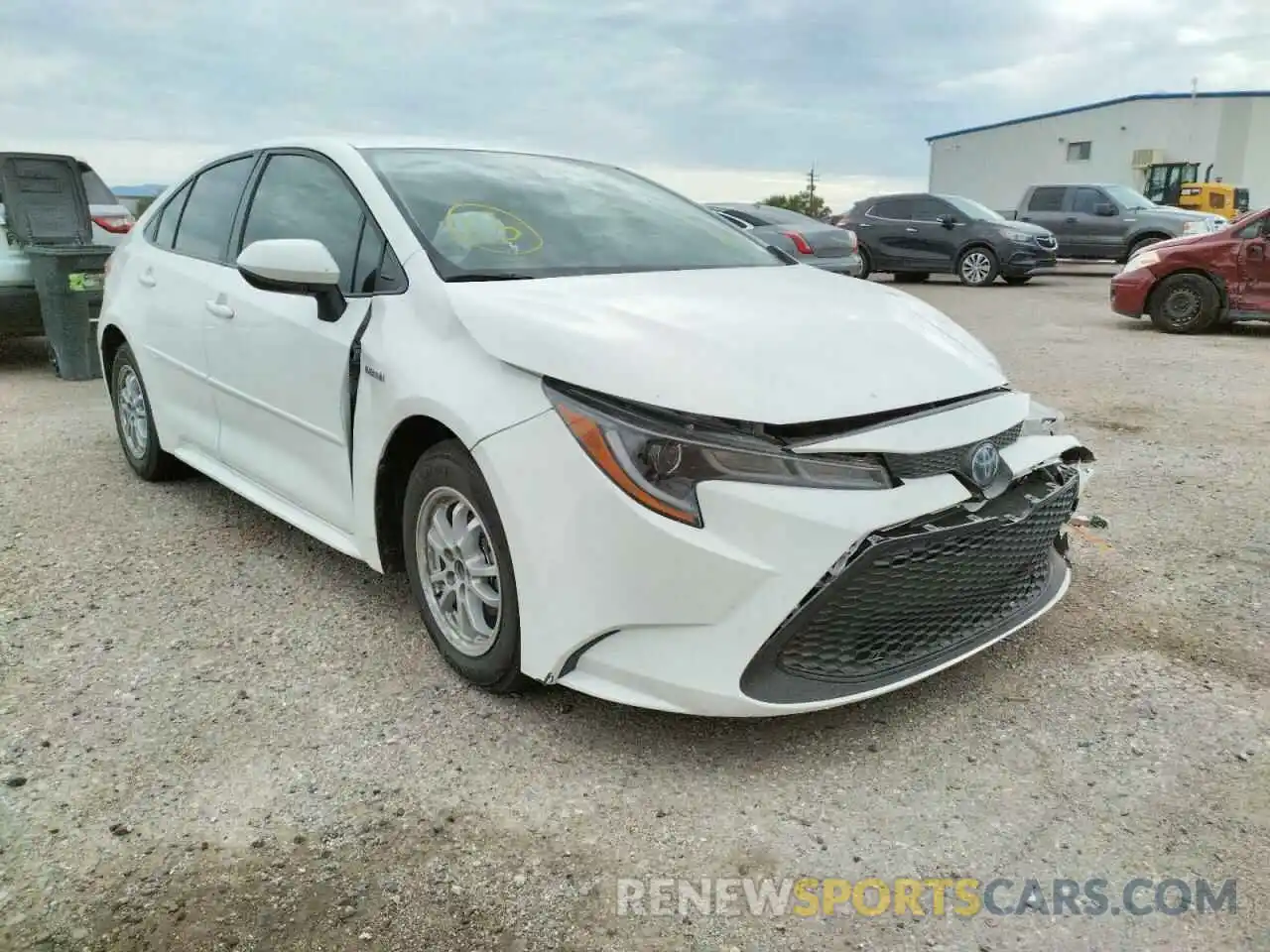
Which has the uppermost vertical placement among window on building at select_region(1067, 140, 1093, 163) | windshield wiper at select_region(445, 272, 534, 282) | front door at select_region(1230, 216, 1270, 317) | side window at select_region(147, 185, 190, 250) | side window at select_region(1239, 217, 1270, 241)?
window on building at select_region(1067, 140, 1093, 163)

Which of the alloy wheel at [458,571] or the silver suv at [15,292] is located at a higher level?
the silver suv at [15,292]

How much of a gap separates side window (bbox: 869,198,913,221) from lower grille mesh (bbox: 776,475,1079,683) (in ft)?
49.0

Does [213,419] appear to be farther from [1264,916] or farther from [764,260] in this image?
[1264,916]

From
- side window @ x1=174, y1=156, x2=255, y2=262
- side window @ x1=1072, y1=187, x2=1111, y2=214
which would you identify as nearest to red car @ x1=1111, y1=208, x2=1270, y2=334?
side window @ x1=1072, y1=187, x2=1111, y2=214

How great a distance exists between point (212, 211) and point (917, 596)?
128 inches

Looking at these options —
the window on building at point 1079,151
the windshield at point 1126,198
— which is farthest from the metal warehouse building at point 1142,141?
the windshield at point 1126,198

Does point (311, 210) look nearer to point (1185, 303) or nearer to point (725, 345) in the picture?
point (725, 345)

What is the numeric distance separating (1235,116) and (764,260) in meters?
43.5

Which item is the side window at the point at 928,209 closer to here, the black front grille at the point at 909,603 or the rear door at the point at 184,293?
the rear door at the point at 184,293

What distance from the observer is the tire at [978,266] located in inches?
635

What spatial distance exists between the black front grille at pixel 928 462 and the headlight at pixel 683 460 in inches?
3.9

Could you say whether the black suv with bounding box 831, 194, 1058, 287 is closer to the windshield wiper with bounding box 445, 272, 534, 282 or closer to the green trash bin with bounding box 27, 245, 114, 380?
the green trash bin with bounding box 27, 245, 114, 380

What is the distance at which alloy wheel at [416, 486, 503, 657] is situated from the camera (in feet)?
9.12

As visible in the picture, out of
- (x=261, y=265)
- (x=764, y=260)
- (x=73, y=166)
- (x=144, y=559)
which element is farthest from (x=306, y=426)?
(x=73, y=166)
